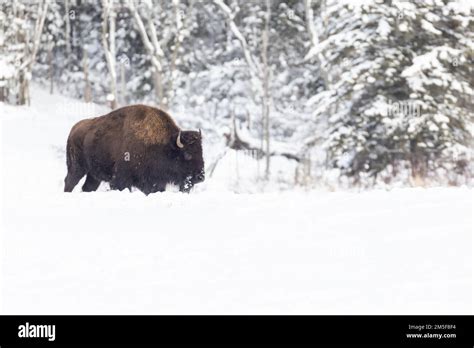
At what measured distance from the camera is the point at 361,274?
→ 478cm

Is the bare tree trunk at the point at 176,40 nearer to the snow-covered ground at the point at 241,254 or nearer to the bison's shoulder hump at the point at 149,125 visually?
the bison's shoulder hump at the point at 149,125

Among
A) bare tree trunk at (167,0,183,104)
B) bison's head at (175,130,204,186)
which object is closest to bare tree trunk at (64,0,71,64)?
bare tree trunk at (167,0,183,104)

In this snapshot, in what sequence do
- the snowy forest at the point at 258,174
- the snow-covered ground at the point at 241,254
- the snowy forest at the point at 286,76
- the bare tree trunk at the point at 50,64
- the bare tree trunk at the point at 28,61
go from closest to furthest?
the snow-covered ground at the point at 241,254
the snowy forest at the point at 258,174
the snowy forest at the point at 286,76
the bare tree trunk at the point at 28,61
the bare tree trunk at the point at 50,64

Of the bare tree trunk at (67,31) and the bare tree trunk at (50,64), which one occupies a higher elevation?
the bare tree trunk at (67,31)

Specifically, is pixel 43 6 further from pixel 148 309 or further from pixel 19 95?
pixel 148 309

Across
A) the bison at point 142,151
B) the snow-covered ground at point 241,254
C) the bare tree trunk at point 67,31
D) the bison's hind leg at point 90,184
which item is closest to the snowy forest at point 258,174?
the snow-covered ground at point 241,254

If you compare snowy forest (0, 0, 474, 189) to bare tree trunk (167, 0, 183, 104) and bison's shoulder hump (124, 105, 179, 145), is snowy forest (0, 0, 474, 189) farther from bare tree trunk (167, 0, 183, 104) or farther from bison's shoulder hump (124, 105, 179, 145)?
bison's shoulder hump (124, 105, 179, 145)

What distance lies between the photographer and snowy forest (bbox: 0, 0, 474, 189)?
50.1 feet

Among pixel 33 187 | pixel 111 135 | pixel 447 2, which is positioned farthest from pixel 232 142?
pixel 111 135

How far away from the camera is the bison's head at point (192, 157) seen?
1031 cm

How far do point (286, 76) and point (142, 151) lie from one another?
20923 mm

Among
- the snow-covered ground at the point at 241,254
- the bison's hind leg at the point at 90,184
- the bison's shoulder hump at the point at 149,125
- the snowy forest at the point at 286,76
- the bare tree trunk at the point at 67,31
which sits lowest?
the snow-covered ground at the point at 241,254

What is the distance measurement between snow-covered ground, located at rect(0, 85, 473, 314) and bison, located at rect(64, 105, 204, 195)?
2325 mm

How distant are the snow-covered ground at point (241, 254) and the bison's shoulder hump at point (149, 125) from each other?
9.47 feet
